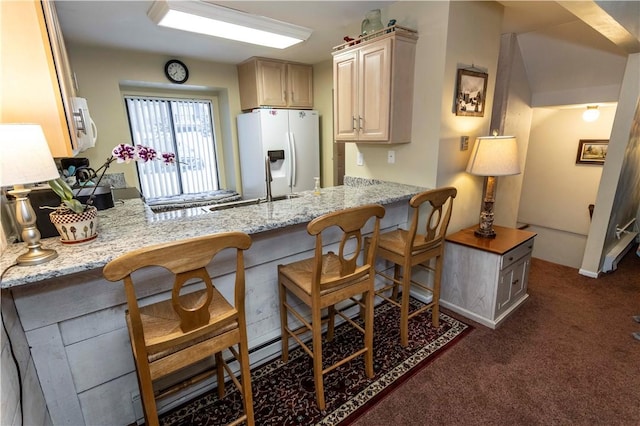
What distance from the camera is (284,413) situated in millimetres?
→ 1649

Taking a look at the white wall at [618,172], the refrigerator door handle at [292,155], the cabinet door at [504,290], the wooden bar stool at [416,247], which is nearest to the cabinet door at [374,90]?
the wooden bar stool at [416,247]

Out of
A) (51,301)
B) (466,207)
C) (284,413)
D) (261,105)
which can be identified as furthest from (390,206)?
(261,105)

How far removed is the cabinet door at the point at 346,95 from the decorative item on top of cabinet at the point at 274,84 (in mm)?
1516

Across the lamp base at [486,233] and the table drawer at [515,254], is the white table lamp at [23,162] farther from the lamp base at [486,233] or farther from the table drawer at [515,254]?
the lamp base at [486,233]

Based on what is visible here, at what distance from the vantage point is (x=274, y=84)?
159 inches

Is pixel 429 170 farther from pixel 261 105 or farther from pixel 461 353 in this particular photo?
pixel 261 105

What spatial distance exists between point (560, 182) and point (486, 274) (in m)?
3.39

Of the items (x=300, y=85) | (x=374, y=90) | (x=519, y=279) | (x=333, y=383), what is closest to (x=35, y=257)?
(x=333, y=383)

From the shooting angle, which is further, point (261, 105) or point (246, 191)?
point (246, 191)

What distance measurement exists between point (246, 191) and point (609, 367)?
13.5 ft

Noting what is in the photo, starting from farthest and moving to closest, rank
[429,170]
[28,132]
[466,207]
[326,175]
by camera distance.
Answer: [326,175] < [466,207] < [429,170] < [28,132]

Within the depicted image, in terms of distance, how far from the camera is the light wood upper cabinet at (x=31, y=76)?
3.90ft

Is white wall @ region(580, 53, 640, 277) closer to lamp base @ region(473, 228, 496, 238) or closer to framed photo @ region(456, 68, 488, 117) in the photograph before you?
framed photo @ region(456, 68, 488, 117)

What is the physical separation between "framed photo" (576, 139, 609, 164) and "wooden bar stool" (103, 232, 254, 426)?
5.10 metres
